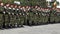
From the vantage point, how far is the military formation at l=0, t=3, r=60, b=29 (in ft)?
41.7

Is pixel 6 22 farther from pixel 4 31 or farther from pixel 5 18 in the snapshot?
pixel 4 31

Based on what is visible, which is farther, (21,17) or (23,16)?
(23,16)

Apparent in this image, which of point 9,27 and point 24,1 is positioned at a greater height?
point 24,1

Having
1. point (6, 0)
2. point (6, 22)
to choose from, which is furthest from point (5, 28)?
point (6, 0)

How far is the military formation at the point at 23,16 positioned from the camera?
41.7ft

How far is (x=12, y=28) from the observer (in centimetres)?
1300

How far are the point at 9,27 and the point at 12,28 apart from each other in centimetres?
19

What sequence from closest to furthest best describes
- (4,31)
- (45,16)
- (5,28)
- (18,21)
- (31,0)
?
(4,31) → (5,28) → (18,21) → (45,16) → (31,0)

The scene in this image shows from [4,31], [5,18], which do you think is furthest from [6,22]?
[4,31]

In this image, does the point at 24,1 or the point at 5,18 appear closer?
the point at 5,18

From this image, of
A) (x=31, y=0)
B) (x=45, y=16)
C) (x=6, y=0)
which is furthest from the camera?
(x=31, y=0)

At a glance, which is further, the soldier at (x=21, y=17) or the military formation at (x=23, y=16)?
the soldier at (x=21, y=17)

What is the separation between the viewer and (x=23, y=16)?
14148mm

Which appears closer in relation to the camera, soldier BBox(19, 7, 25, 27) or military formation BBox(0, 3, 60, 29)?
military formation BBox(0, 3, 60, 29)
